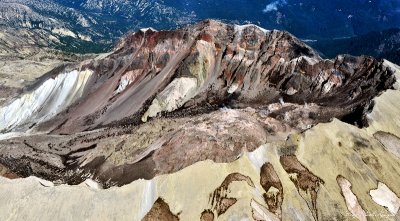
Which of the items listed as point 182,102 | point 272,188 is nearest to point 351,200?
point 272,188

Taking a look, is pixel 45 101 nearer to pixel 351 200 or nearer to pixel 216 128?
pixel 216 128

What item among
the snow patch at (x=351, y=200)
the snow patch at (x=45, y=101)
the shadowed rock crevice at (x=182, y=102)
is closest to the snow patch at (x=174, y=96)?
the shadowed rock crevice at (x=182, y=102)

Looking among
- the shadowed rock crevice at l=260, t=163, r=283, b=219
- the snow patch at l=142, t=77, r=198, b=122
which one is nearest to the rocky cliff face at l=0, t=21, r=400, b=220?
the shadowed rock crevice at l=260, t=163, r=283, b=219

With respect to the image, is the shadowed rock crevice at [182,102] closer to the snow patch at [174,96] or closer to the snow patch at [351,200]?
the snow patch at [174,96]

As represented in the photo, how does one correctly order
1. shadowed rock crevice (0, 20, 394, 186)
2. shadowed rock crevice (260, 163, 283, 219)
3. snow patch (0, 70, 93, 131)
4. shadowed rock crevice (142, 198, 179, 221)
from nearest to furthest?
shadowed rock crevice (142, 198, 179, 221) → shadowed rock crevice (260, 163, 283, 219) → shadowed rock crevice (0, 20, 394, 186) → snow patch (0, 70, 93, 131)

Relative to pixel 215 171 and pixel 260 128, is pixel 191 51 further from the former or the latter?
pixel 215 171

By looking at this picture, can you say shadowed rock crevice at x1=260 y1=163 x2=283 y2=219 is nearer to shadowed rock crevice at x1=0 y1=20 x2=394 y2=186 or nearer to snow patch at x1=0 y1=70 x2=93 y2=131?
shadowed rock crevice at x1=0 y1=20 x2=394 y2=186

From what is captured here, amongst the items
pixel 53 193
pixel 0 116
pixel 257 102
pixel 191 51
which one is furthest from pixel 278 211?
pixel 0 116
